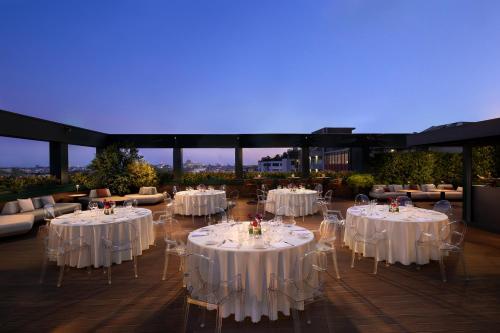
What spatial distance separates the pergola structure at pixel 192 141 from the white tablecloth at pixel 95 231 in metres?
5.21

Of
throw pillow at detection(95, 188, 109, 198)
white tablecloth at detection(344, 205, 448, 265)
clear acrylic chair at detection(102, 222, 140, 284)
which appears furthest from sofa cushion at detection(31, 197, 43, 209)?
white tablecloth at detection(344, 205, 448, 265)

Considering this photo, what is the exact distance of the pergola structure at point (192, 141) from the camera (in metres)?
8.62

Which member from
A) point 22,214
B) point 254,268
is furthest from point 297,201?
point 22,214

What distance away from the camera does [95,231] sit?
4.99m

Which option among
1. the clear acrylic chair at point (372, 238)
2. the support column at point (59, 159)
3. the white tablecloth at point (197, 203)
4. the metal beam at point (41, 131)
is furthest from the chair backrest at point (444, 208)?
the support column at point (59, 159)

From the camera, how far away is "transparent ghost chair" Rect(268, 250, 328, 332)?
3090 millimetres

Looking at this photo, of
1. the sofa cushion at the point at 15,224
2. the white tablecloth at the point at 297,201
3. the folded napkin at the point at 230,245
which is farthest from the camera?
the white tablecloth at the point at 297,201

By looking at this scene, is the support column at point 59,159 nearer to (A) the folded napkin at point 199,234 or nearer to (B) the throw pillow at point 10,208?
(B) the throw pillow at point 10,208

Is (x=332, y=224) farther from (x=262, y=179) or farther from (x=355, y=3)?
(x=355, y=3)

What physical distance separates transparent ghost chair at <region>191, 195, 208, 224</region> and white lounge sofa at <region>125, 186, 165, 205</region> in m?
3.71

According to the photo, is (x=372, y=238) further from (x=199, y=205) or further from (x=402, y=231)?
(x=199, y=205)

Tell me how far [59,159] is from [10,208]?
3830 mm

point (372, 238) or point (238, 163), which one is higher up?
point (238, 163)

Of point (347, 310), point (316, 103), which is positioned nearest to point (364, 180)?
point (347, 310)
